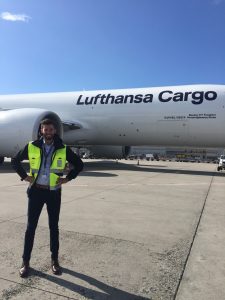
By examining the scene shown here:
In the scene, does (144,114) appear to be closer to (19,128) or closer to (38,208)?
(19,128)

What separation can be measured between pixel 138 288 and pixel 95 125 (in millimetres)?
15634

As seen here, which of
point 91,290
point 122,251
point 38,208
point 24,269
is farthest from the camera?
point 122,251

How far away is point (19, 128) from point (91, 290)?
13.1 metres

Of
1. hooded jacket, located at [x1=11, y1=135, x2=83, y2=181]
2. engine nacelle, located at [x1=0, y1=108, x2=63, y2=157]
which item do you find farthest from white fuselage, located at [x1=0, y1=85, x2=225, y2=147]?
hooded jacket, located at [x1=11, y1=135, x2=83, y2=181]

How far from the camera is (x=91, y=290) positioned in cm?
320

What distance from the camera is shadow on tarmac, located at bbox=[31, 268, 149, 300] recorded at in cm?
309

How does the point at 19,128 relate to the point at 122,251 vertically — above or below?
above

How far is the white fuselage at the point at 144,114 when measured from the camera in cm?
1595

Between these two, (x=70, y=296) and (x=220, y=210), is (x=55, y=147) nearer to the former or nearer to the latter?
(x=70, y=296)

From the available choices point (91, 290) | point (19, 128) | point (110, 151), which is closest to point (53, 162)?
point (91, 290)

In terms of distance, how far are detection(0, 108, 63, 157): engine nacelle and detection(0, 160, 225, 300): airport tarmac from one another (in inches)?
307

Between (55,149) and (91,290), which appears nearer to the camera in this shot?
(91,290)

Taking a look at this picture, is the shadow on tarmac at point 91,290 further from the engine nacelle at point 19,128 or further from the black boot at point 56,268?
the engine nacelle at point 19,128

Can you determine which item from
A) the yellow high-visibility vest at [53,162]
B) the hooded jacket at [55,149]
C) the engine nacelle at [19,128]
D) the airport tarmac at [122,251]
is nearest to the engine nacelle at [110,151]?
the engine nacelle at [19,128]
